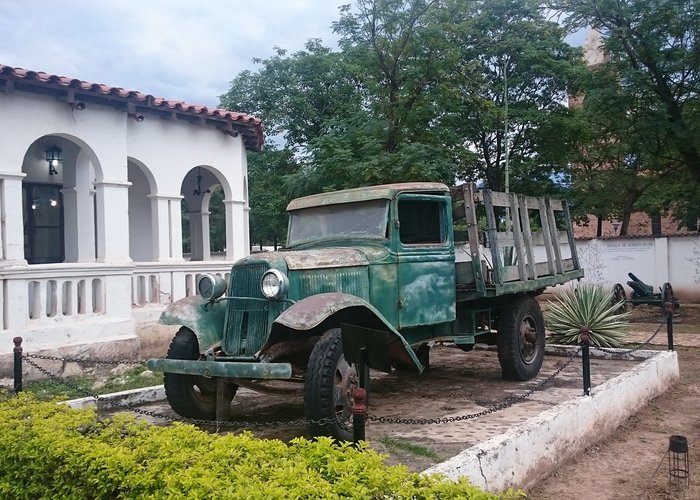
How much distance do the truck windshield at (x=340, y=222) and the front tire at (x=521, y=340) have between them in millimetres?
2304

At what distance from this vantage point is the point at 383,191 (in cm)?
647

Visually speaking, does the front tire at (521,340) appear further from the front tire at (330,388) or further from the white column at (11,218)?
the white column at (11,218)

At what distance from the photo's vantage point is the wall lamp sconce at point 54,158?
11.1m

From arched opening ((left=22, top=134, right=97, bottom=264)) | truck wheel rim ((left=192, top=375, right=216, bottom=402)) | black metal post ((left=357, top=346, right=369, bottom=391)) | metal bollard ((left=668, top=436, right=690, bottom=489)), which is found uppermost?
arched opening ((left=22, top=134, right=97, bottom=264))

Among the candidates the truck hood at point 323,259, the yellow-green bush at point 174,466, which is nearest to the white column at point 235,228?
the truck hood at point 323,259

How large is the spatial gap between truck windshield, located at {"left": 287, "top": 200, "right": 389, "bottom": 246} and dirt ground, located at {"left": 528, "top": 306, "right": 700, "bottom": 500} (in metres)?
2.77

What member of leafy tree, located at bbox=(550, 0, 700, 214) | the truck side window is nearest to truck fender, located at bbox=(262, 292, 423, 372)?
the truck side window

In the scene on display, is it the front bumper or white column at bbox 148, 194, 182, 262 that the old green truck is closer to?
the front bumper

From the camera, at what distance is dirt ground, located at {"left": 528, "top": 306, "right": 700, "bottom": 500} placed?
485cm

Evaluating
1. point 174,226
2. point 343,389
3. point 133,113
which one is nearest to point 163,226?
point 174,226

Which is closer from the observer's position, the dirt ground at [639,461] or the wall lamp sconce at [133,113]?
the dirt ground at [639,461]

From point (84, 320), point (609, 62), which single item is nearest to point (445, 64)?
point (609, 62)

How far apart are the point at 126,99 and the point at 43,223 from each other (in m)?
3.32

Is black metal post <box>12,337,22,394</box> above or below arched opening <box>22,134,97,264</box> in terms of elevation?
below
